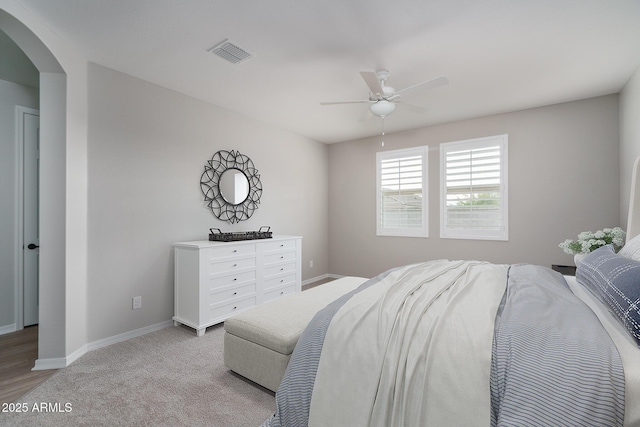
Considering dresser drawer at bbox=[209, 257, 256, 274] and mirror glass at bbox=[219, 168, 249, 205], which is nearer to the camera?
dresser drawer at bbox=[209, 257, 256, 274]

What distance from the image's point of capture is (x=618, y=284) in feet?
4.50

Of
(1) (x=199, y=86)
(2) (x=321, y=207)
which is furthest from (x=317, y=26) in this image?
(2) (x=321, y=207)

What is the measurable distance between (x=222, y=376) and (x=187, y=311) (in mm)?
1163

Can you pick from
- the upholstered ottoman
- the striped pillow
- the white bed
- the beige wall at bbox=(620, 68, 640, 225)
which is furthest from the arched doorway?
the beige wall at bbox=(620, 68, 640, 225)

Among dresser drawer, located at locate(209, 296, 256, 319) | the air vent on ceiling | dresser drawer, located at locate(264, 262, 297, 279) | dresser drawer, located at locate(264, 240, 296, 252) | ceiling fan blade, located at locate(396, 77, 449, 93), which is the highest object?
the air vent on ceiling

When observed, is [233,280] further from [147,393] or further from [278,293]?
[147,393]

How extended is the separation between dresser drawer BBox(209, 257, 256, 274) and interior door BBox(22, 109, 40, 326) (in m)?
2.05

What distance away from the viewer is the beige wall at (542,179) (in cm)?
344

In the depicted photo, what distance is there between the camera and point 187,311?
10.2 ft

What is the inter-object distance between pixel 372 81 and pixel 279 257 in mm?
2508

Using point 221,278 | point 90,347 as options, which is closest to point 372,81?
point 221,278

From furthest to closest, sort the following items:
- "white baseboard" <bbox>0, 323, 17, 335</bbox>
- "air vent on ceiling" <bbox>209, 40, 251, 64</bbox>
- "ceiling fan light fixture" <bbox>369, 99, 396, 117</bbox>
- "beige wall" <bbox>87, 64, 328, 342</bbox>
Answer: "white baseboard" <bbox>0, 323, 17, 335</bbox> < "ceiling fan light fixture" <bbox>369, 99, 396, 117</bbox> < "beige wall" <bbox>87, 64, 328, 342</bbox> < "air vent on ceiling" <bbox>209, 40, 251, 64</bbox>

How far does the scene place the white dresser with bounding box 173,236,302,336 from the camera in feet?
9.87

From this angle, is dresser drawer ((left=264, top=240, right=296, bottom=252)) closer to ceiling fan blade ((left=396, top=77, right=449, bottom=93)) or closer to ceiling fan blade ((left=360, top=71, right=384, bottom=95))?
ceiling fan blade ((left=360, top=71, right=384, bottom=95))
